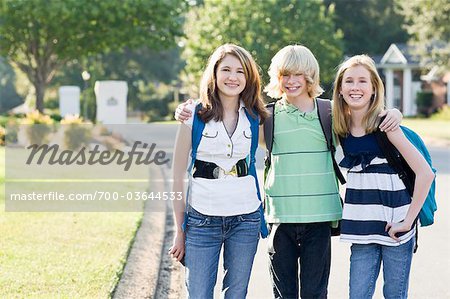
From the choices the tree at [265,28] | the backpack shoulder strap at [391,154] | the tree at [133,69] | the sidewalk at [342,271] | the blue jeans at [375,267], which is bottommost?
the sidewalk at [342,271]

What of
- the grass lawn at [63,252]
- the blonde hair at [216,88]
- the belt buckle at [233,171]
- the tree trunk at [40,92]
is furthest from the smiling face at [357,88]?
the tree trunk at [40,92]

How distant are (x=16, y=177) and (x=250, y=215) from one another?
384 inches

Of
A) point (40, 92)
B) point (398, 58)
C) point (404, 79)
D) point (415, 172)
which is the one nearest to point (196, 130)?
point (415, 172)

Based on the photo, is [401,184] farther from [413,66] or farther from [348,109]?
[413,66]

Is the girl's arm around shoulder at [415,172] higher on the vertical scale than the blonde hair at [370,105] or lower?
lower

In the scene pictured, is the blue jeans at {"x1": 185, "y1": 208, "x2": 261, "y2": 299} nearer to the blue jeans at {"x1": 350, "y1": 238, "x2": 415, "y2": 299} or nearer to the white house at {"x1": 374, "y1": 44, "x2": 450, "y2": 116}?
the blue jeans at {"x1": 350, "y1": 238, "x2": 415, "y2": 299}

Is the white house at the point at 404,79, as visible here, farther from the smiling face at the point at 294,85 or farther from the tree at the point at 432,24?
the smiling face at the point at 294,85

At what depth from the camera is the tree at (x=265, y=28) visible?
4053 cm

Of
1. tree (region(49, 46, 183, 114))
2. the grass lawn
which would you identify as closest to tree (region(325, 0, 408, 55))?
tree (region(49, 46, 183, 114))

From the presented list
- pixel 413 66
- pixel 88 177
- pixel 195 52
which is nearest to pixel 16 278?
pixel 88 177

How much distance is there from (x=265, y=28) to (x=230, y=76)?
122 ft

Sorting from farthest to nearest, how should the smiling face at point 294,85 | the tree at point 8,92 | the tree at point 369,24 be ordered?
the tree at point 8,92
the tree at point 369,24
the smiling face at point 294,85

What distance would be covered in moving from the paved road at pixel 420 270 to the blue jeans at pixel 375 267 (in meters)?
1.65

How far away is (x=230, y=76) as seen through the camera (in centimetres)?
410
